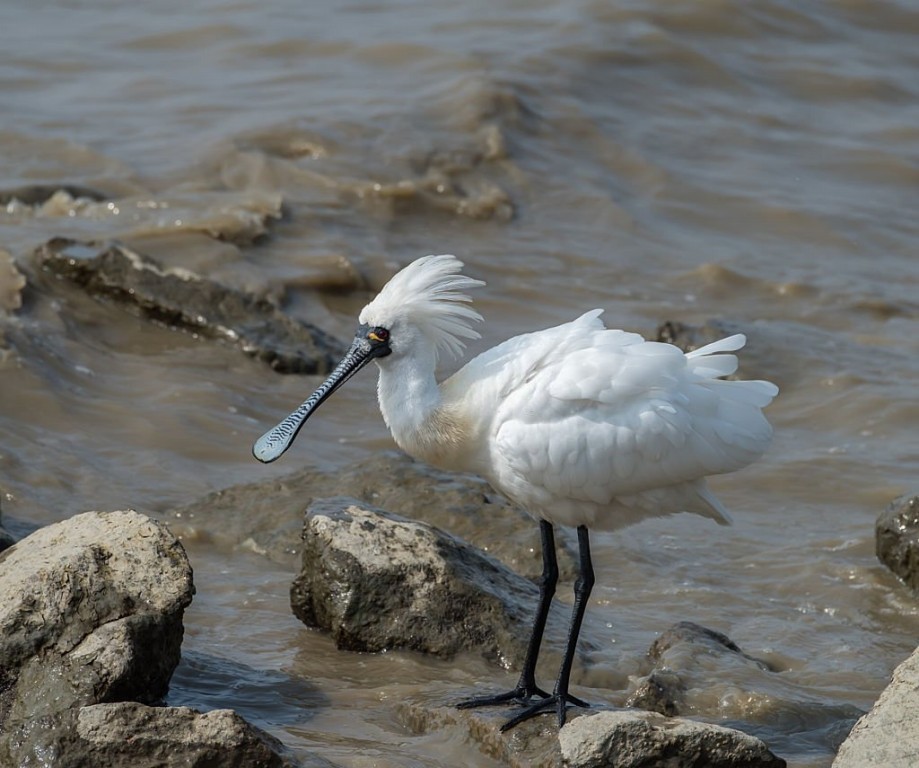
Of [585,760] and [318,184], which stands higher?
[585,760]

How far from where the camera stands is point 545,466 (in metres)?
7.21

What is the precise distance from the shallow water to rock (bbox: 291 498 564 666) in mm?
153

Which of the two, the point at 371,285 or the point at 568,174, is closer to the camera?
the point at 371,285

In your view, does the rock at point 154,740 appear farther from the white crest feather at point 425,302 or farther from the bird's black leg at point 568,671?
the white crest feather at point 425,302

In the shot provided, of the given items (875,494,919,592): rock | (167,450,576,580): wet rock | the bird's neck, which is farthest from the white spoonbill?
(875,494,919,592): rock

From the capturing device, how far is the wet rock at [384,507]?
31.0ft

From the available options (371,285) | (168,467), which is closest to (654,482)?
(168,467)

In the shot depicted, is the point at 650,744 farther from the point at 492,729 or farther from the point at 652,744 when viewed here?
the point at 492,729

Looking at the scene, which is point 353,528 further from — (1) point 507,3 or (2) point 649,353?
(1) point 507,3

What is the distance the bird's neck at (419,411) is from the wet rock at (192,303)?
15.5 ft

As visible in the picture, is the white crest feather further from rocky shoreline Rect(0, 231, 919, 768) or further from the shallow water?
the shallow water

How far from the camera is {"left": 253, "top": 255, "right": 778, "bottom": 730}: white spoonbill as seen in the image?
723 centimetres

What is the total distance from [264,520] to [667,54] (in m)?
12.2

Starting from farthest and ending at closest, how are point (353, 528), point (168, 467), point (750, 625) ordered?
point (168, 467) → point (750, 625) → point (353, 528)
